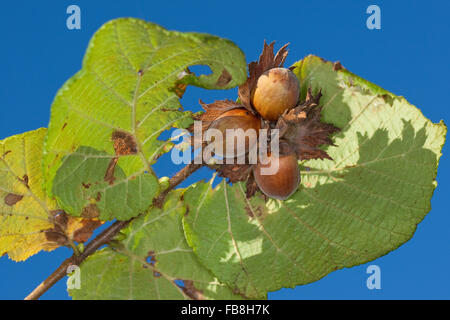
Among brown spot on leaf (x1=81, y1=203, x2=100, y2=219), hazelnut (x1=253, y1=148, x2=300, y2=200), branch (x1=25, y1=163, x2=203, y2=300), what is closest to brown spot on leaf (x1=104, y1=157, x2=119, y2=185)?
brown spot on leaf (x1=81, y1=203, x2=100, y2=219)

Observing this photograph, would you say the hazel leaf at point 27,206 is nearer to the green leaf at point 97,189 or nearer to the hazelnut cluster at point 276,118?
the green leaf at point 97,189

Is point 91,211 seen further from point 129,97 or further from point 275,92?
point 275,92

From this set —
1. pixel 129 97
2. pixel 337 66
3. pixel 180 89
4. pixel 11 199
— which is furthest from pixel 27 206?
pixel 337 66

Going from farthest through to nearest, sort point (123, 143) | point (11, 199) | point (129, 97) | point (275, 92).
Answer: point (11, 199), point (123, 143), point (129, 97), point (275, 92)

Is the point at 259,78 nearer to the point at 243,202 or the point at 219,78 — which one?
the point at 219,78

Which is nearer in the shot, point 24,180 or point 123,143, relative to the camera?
point 123,143

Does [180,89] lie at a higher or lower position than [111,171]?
higher
